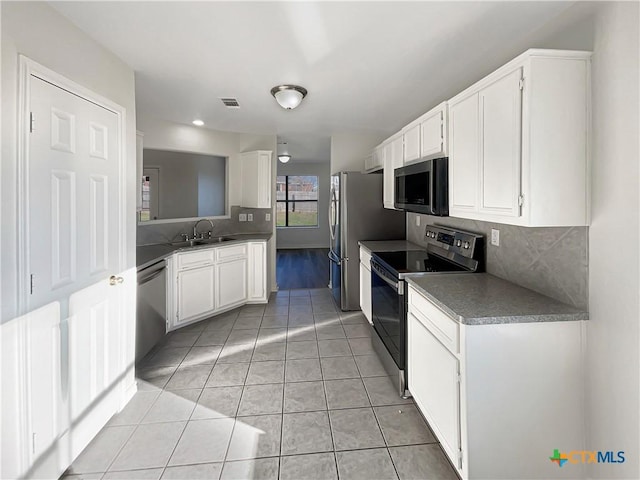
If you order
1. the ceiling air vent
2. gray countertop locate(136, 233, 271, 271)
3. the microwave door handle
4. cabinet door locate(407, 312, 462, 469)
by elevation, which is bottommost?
cabinet door locate(407, 312, 462, 469)

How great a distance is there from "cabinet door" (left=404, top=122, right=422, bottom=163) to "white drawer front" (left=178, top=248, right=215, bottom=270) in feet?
7.76

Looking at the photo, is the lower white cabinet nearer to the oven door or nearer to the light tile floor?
the light tile floor

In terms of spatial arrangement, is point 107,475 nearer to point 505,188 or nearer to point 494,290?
point 494,290

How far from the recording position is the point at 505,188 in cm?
168

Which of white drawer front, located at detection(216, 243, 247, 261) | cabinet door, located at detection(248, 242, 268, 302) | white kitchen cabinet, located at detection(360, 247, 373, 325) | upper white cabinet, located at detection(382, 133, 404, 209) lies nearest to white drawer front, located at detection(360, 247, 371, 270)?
white kitchen cabinet, located at detection(360, 247, 373, 325)

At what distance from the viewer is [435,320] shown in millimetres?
1763

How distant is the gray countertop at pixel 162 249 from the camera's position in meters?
2.91

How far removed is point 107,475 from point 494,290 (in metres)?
2.24

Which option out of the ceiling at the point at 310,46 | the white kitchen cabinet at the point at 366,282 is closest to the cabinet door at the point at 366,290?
the white kitchen cabinet at the point at 366,282

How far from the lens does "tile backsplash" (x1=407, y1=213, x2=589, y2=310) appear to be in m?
1.61

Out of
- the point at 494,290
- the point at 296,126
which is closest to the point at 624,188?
the point at 494,290

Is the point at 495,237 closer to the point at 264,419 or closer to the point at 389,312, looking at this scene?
the point at 389,312

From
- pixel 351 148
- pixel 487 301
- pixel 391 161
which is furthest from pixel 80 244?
pixel 351 148

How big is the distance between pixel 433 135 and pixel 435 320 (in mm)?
1396
